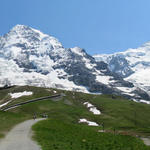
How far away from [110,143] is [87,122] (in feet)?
458

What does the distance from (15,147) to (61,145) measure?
5857 millimetres

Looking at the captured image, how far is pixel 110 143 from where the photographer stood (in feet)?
134

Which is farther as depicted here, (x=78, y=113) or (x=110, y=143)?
(x=78, y=113)

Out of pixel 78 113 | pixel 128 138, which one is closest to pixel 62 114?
pixel 78 113

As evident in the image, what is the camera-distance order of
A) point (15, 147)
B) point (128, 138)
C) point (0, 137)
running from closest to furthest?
point (15, 147) → point (0, 137) → point (128, 138)

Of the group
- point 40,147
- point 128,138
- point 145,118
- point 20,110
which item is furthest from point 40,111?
point 40,147

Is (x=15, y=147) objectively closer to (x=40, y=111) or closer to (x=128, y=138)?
(x=128, y=138)

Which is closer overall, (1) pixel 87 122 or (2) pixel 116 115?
(1) pixel 87 122

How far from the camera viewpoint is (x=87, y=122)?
587ft

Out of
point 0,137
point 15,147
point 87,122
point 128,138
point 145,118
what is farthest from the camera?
point 145,118

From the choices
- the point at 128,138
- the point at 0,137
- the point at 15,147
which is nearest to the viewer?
the point at 15,147

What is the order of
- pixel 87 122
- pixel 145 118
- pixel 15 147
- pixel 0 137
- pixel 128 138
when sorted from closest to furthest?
pixel 15 147 → pixel 0 137 → pixel 128 138 → pixel 87 122 → pixel 145 118

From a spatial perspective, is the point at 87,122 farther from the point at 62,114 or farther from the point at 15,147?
the point at 15,147

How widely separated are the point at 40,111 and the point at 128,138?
6063 inches
